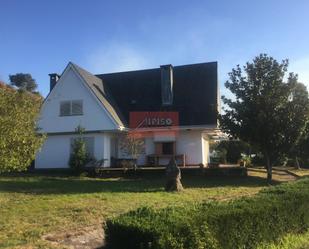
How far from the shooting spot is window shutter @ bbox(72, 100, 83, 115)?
29953mm

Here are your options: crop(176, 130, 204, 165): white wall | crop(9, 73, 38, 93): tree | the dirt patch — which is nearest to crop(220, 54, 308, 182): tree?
crop(176, 130, 204, 165): white wall

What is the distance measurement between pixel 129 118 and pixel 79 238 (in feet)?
70.7

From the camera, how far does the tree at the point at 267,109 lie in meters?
23.5

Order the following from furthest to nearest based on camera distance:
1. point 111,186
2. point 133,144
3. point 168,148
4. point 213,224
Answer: point 168,148, point 133,144, point 111,186, point 213,224

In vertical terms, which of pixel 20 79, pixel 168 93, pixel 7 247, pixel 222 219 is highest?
pixel 20 79

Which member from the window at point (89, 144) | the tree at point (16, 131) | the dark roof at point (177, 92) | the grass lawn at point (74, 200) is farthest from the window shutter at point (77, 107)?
the tree at point (16, 131)

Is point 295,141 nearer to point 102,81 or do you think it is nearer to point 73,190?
point 73,190

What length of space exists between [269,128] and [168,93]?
9853 millimetres

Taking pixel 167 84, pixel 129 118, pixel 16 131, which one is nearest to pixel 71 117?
pixel 129 118

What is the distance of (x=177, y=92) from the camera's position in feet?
105

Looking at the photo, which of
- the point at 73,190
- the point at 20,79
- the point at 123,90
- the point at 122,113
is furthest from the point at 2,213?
the point at 20,79

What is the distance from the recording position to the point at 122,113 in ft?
103

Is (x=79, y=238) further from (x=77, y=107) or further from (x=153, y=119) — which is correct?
(x=77, y=107)

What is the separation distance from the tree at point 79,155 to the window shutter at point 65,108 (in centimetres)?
186
